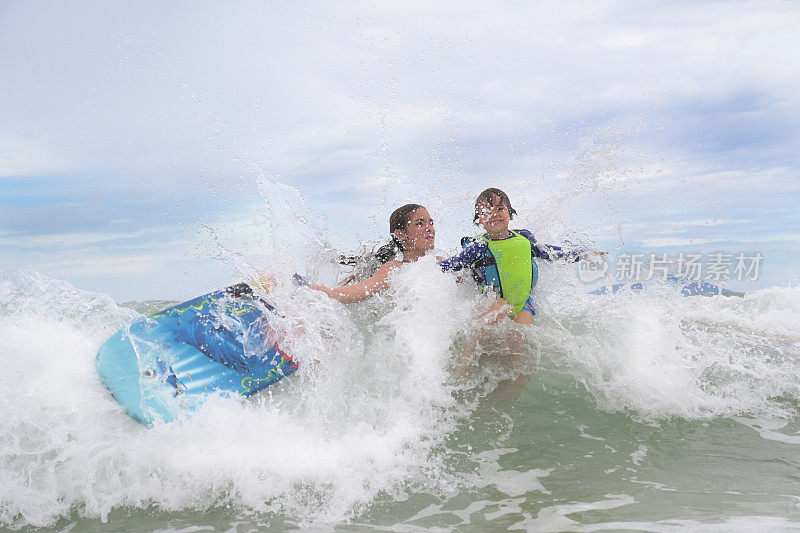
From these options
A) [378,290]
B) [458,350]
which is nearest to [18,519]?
[378,290]

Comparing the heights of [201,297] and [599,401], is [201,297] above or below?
above

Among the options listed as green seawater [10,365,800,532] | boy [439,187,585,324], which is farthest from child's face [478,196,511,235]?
green seawater [10,365,800,532]

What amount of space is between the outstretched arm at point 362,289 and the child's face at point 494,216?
2.96ft

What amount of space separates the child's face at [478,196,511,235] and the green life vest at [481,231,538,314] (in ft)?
0.32

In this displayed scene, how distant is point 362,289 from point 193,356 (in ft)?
4.55

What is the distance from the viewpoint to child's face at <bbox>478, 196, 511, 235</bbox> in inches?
197

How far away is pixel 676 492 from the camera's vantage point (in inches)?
124

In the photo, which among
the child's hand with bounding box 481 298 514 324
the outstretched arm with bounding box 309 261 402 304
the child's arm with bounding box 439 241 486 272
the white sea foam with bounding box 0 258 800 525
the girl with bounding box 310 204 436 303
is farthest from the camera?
the child's arm with bounding box 439 241 486 272

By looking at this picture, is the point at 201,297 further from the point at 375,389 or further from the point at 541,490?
the point at 541,490

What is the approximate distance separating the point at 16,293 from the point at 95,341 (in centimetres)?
60

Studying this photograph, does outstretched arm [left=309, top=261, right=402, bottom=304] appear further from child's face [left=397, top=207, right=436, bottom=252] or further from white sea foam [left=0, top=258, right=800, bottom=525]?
child's face [left=397, top=207, right=436, bottom=252]

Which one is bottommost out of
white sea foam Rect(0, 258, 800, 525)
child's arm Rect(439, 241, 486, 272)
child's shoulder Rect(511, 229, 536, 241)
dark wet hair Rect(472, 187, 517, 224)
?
white sea foam Rect(0, 258, 800, 525)

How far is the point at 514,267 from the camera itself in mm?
5070

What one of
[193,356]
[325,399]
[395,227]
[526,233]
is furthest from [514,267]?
[193,356]
